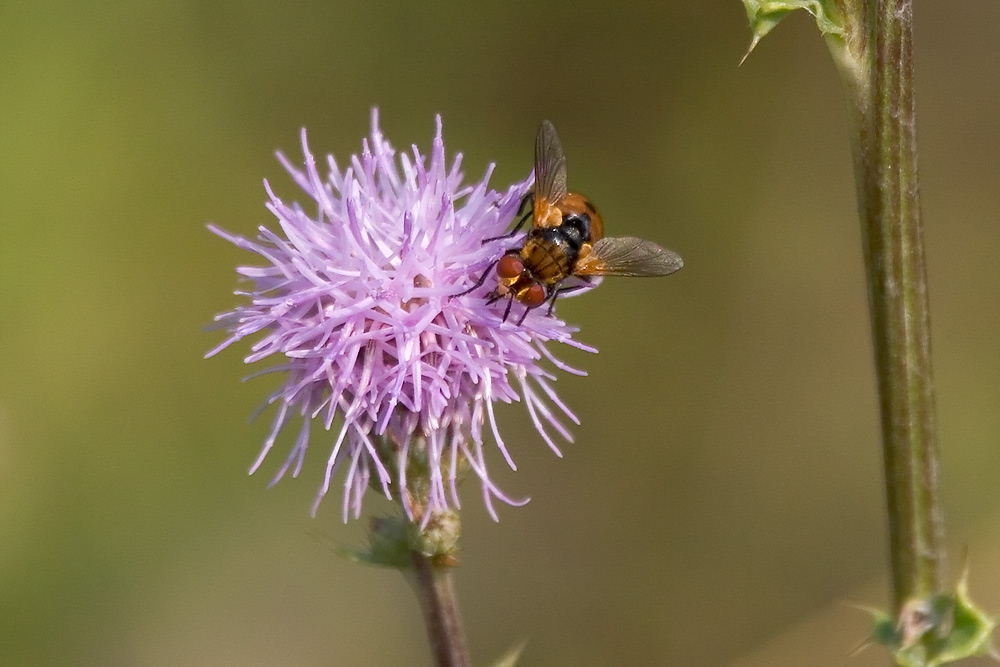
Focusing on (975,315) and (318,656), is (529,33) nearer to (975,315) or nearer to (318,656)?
(975,315)

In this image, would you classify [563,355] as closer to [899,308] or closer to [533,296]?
[533,296]

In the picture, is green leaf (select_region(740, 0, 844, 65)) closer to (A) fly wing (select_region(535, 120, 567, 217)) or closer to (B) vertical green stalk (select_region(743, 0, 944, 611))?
(B) vertical green stalk (select_region(743, 0, 944, 611))

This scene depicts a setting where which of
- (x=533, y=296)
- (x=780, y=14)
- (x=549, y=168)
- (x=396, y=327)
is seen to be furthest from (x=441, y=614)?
(x=780, y=14)

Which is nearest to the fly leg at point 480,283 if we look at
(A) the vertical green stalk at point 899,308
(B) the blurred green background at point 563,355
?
(A) the vertical green stalk at point 899,308

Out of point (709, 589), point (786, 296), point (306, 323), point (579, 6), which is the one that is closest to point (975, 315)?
point (786, 296)

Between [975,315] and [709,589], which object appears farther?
[975,315]

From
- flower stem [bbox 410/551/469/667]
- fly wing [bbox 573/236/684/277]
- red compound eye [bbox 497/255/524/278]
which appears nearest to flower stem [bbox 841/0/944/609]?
fly wing [bbox 573/236/684/277]
